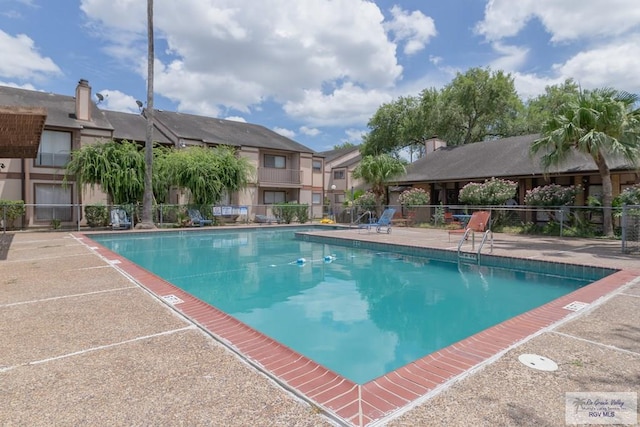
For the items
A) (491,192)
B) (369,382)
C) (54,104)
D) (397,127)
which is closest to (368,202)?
(491,192)

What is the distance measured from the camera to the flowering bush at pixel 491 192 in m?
17.3

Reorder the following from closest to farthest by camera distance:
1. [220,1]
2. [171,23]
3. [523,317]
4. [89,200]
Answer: [523,317] → [220,1] → [171,23] → [89,200]

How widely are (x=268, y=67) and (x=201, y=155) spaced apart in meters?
5.99

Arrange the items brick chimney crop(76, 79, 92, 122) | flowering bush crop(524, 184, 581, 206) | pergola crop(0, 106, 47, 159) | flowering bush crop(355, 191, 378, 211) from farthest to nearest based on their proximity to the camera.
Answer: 1. flowering bush crop(355, 191, 378, 211)
2. brick chimney crop(76, 79, 92, 122)
3. flowering bush crop(524, 184, 581, 206)
4. pergola crop(0, 106, 47, 159)

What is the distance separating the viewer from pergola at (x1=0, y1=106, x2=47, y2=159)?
319 inches

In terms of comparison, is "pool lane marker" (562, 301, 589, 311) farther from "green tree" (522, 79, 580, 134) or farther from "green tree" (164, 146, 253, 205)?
"green tree" (522, 79, 580, 134)

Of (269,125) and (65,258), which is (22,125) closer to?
(65,258)

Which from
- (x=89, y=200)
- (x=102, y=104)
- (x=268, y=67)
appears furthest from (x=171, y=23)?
(x=89, y=200)

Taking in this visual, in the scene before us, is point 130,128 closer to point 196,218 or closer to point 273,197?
point 196,218

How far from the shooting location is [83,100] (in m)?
20.7

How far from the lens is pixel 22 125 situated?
30.6 feet

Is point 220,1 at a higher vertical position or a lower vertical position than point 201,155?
higher

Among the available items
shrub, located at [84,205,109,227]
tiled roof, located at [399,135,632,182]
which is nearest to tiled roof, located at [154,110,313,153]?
shrub, located at [84,205,109,227]

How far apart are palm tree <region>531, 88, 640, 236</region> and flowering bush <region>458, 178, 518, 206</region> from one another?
4.43 meters
